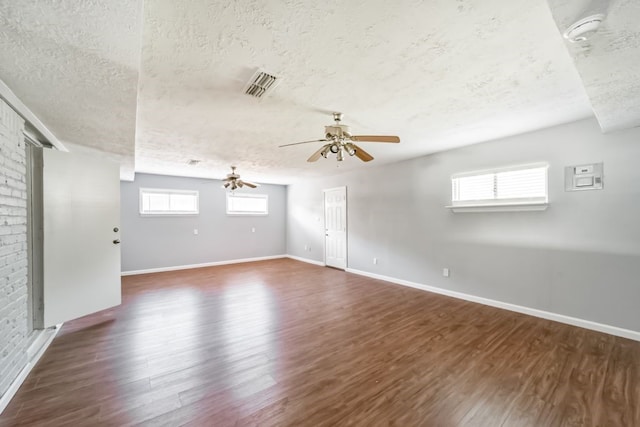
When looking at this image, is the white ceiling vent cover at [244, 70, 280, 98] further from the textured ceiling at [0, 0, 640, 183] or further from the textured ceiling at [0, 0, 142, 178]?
the textured ceiling at [0, 0, 142, 178]

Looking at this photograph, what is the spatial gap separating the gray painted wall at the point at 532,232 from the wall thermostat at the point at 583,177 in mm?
51

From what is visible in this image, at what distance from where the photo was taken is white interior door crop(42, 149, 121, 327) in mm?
2715

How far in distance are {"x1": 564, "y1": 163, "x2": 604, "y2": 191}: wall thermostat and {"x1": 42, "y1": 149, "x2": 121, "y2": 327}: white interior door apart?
6008 mm

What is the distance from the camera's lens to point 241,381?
2.02m

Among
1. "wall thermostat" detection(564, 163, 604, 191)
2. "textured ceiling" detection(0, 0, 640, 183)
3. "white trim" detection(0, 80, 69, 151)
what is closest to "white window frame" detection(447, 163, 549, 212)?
"wall thermostat" detection(564, 163, 604, 191)

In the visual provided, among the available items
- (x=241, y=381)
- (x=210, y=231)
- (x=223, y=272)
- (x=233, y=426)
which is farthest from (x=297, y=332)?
(x=210, y=231)

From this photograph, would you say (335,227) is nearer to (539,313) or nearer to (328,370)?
(539,313)

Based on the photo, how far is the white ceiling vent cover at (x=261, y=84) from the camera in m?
1.95

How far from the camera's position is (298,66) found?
1.83 metres

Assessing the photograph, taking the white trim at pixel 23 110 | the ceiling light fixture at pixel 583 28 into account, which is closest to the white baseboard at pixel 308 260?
the white trim at pixel 23 110

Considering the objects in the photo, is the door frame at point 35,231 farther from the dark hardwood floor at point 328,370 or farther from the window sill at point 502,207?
the window sill at point 502,207

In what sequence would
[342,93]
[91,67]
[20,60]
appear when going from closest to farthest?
1. [20,60]
2. [91,67]
3. [342,93]

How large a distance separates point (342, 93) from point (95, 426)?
3078mm

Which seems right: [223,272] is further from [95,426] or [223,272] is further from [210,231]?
[95,426]
